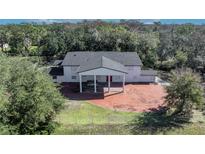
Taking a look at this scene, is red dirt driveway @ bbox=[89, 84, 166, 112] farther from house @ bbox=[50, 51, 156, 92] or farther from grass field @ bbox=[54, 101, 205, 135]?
house @ bbox=[50, 51, 156, 92]

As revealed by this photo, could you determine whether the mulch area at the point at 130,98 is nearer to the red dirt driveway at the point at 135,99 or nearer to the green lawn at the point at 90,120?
the red dirt driveway at the point at 135,99

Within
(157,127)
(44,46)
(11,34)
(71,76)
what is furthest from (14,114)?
(11,34)

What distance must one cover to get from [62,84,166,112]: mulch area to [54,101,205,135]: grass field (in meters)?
1.26

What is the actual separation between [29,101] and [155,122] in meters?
8.38

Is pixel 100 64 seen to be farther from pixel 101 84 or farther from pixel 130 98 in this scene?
pixel 130 98

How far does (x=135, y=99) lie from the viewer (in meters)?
25.0

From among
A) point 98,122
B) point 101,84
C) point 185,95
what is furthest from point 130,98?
point 98,122

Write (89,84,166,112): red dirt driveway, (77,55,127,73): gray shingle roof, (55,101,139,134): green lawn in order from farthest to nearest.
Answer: (77,55,127,73): gray shingle roof < (89,84,166,112): red dirt driveway < (55,101,139,134): green lawn

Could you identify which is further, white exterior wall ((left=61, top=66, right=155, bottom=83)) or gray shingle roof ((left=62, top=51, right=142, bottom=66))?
gray shingle roof ((left=62, top=51, right=142, bottom=66))

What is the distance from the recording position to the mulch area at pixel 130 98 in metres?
23.1

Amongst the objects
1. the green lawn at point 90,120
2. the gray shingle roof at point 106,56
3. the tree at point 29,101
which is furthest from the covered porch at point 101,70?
the tree at point 29,101

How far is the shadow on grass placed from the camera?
17.7 metres

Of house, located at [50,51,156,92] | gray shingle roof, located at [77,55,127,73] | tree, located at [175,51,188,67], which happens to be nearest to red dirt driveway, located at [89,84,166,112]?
house, located at [50,51,156,92]
